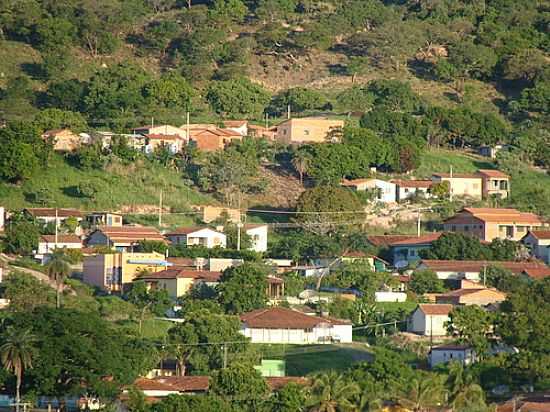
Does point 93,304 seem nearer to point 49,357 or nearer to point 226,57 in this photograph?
point 49,357

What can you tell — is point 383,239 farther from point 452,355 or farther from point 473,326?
point 473,326

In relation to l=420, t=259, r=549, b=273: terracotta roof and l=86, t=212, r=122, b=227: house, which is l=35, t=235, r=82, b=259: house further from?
l=420, t=259, r=549, b=273: terracotta roof

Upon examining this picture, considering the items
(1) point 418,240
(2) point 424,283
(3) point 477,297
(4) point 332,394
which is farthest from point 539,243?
(4) point 332,394

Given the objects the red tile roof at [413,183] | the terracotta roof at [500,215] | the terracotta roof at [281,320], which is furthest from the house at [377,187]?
the terracotta roof at [281,320]

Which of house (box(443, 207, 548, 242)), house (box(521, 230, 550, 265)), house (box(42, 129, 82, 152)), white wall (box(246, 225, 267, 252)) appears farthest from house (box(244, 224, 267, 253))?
house (box(521, 230, 550, 265))

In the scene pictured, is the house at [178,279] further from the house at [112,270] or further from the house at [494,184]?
the house at [494,184]

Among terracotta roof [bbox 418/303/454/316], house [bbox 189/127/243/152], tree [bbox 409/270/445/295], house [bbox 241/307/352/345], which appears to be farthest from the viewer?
house [bbox 189/127/243/152]
